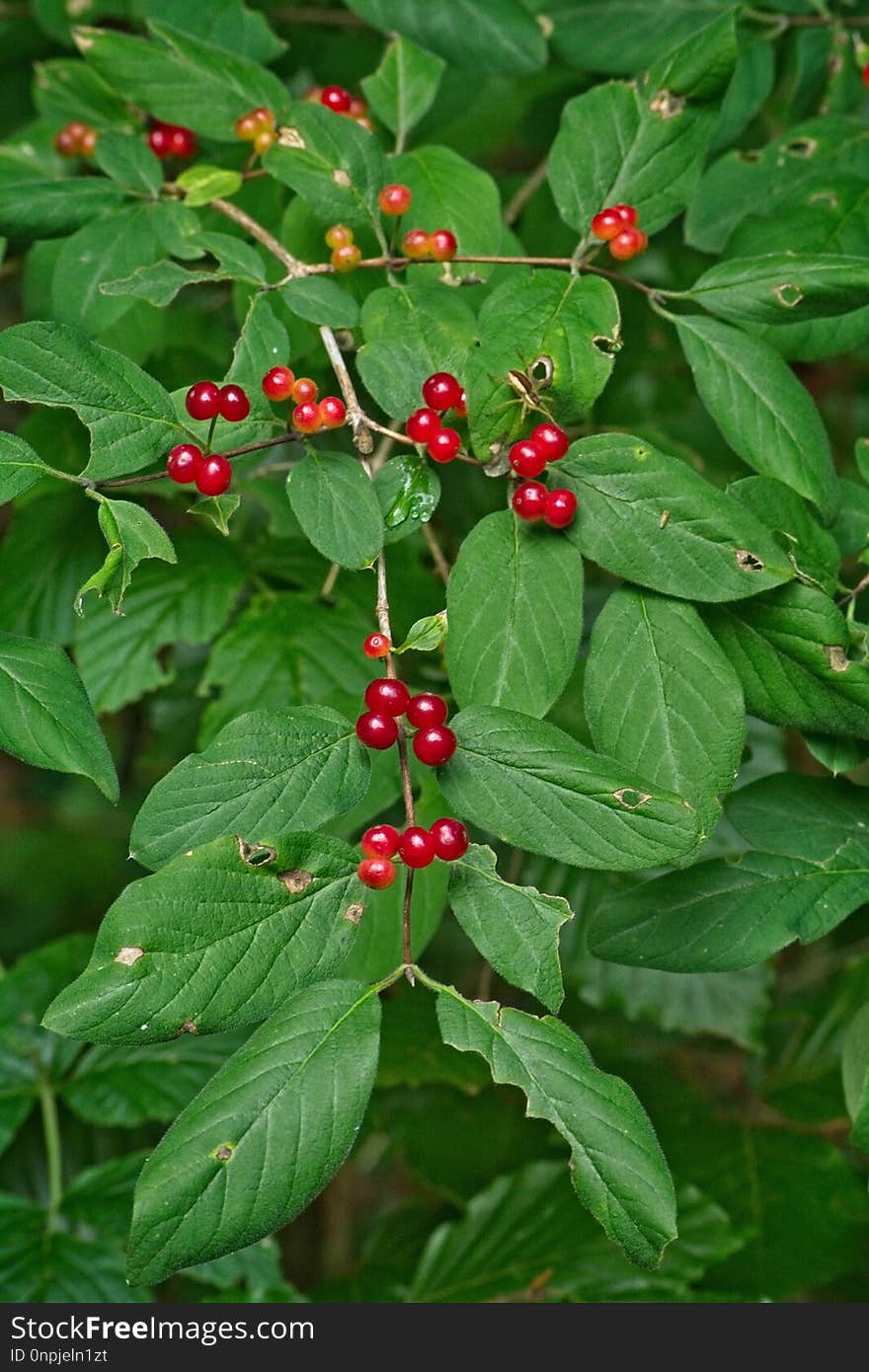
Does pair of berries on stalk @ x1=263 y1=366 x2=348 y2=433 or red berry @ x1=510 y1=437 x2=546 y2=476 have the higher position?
pair of berries on stalk @ x1=263 y1=366 x2=348 y2=433

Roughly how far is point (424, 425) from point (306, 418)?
82 mm

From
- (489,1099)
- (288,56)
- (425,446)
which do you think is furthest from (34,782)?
(425,446)

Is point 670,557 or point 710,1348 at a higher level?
point 670,557

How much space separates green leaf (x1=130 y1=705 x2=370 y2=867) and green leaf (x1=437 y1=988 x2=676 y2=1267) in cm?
16

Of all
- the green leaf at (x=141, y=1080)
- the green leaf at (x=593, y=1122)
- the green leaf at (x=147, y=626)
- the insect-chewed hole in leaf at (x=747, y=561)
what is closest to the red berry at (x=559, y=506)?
the insect-chewed hole in leaf at (x=747, y=561)

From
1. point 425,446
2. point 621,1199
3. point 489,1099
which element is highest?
point 425,446

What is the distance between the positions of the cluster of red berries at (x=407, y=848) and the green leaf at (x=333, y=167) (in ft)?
1.68

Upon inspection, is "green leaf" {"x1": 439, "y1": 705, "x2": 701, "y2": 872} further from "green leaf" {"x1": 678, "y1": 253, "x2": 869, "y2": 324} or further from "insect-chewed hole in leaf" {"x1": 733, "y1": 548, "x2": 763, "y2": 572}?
"green leaf" {"x1": 678, "y1": 253, "x2": 869, "y2": 324}

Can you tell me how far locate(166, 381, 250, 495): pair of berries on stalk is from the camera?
0.83 m

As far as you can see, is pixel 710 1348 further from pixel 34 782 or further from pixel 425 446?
pixel 34 782

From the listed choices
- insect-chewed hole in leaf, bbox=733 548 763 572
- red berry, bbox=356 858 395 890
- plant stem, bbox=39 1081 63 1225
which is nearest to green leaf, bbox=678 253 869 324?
insect-chewed hole in leaf, bbox=733 548 763 572

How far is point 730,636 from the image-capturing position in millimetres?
917

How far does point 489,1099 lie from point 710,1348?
2.05ft

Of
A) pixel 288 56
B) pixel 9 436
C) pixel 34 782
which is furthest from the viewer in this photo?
pixel 34 782
